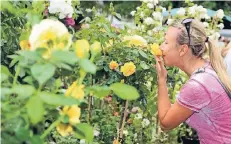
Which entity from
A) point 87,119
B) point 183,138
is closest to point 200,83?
point 87,119

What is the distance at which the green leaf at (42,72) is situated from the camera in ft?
3.28

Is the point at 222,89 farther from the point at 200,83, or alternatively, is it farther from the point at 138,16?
the point at 138,16

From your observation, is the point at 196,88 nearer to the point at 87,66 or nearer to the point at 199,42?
the point at 199,42

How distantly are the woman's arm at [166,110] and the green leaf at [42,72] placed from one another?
127cm

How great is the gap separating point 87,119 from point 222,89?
1007 millimetres

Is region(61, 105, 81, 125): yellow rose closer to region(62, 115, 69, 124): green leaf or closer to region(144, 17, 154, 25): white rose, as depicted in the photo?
region(62, 115, 69, 124): green leaf

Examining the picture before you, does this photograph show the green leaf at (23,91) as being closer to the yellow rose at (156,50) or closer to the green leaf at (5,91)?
the green leaf at (5,91)

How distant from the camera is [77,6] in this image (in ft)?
10.1

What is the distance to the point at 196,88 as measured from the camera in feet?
7.13

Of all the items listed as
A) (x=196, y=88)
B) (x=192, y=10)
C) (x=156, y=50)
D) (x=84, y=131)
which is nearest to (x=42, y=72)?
(x=84, y=131)

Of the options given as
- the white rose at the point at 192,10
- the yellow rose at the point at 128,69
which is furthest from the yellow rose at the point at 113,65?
the white rose at the point at 192,10

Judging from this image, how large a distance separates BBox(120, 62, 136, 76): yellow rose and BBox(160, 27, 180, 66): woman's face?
0.15 meters

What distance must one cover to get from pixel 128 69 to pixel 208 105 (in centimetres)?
40

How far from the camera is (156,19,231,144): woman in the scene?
2.19 metres
